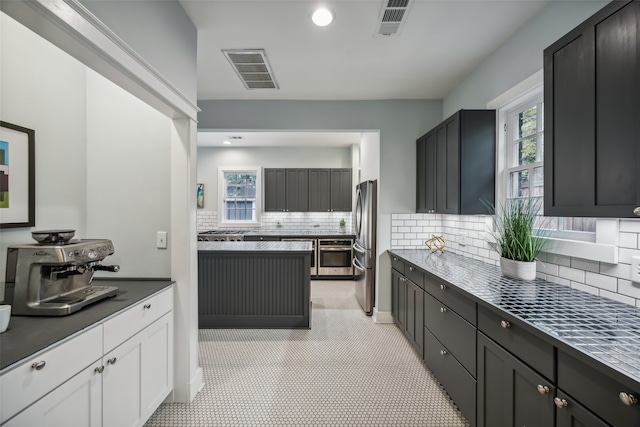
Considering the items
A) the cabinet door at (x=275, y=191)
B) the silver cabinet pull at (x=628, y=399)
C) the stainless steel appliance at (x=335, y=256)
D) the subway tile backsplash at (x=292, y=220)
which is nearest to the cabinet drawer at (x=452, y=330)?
the silver cabinet pull at (x=628, y=399)

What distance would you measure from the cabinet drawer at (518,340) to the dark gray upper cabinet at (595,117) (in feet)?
1.98

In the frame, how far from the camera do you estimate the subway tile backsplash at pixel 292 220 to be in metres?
6.46

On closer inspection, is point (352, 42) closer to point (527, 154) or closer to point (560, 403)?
point (527, 154)

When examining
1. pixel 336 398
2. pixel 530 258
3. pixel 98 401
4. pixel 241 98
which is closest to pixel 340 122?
pixel 241 98

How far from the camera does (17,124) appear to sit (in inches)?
59.2

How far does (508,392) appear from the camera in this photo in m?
1.37

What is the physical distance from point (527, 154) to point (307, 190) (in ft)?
14.7

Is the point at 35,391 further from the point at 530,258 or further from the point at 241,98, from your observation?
the point at 241,98

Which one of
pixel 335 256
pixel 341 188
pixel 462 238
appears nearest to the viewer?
pixel 462 238

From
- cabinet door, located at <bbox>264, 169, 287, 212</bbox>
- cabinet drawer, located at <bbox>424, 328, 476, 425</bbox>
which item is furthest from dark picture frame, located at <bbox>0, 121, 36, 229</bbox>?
cabinet door, located at <bbox>264, 169, 287, 212</bbox>

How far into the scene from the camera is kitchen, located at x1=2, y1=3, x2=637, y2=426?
177 cm

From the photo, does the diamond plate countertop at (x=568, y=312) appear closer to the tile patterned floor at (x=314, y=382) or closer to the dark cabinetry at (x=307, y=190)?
the tile patterned floor at (x=314, y=382)

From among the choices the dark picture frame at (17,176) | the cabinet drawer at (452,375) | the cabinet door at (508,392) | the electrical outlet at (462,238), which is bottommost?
the cabinet drawer at (452,375)

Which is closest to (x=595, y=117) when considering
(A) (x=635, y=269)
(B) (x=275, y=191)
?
(A) (x=635, y=269)
